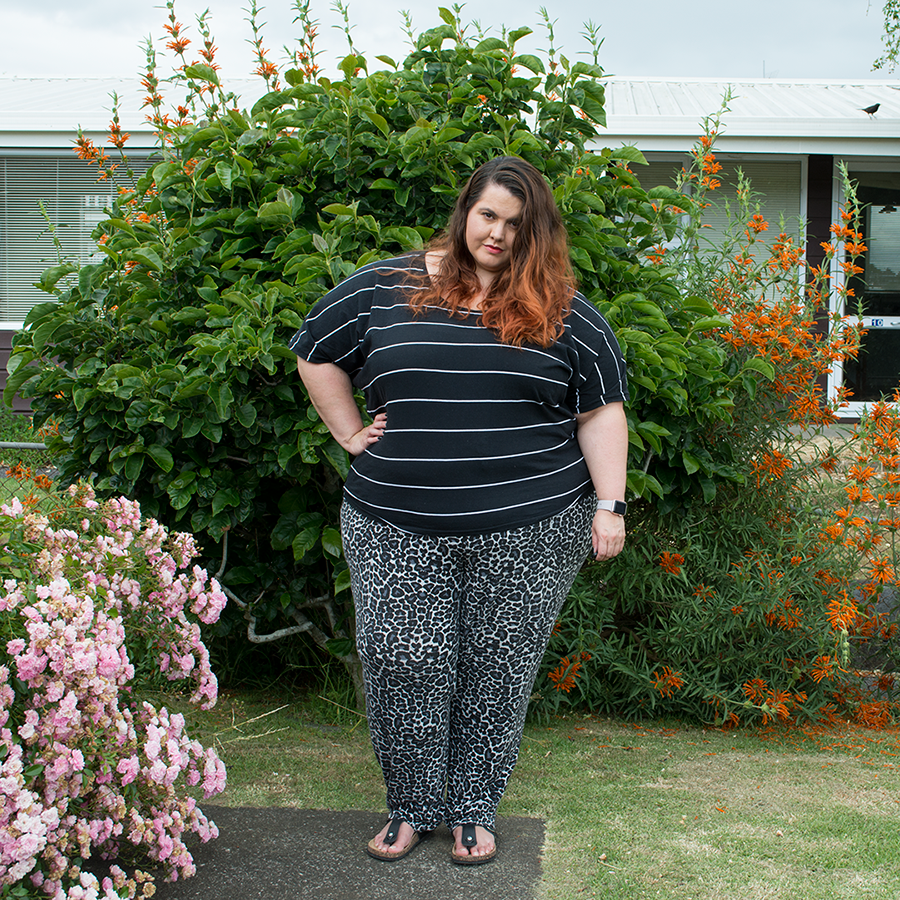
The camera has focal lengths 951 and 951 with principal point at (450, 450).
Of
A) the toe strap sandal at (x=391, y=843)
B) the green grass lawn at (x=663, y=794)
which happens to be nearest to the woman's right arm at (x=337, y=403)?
the toe strap sandal at (x=391, y=843)

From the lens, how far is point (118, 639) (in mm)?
2168

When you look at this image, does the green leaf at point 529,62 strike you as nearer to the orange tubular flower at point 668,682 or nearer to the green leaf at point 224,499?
the green leaf at point 224,499

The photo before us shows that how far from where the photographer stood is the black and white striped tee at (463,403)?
240 centimetres

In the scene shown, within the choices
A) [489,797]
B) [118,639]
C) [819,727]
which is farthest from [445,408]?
[819,727]

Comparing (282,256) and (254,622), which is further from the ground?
(282,256)

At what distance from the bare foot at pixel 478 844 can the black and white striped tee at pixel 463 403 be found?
88cm

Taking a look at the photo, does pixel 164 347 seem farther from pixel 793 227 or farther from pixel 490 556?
pixel 793 227

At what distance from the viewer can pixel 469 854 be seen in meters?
2.60

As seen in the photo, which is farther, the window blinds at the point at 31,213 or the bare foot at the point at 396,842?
the window blinds at the point at 31,213

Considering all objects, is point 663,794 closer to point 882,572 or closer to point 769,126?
point 882,572

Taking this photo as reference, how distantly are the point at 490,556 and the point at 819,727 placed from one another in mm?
2061

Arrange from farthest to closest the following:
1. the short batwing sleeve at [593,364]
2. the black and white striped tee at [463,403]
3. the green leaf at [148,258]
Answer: the green leaf at [148,258], the short batwing sleeve at [593,364], the black and white striped tee at [463,403]

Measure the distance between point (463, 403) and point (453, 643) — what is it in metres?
0.66

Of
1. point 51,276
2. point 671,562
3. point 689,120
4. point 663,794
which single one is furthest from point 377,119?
point 689,120
